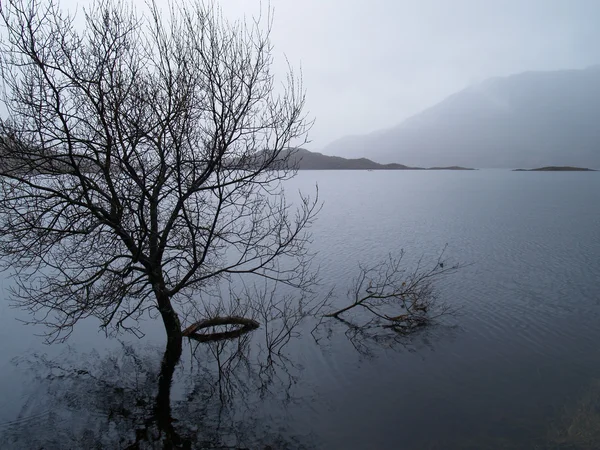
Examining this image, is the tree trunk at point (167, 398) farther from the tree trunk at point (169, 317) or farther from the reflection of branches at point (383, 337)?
the reflection of branches at point (383, 337)

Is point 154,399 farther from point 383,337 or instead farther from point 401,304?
point 401,304

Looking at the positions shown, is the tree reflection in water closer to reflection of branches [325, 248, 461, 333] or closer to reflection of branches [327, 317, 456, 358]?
reflection of branches [327, 317, 456, 358]

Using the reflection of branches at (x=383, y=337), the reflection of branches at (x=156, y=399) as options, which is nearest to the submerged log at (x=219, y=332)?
the reflection of branches at (x=156, y=399)

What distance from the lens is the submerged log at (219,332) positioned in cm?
1363

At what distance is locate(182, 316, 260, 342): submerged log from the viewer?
44.7ft

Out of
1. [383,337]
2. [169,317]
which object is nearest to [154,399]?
[169,317]

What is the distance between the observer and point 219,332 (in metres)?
14.7

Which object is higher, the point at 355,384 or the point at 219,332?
the point at 219,332

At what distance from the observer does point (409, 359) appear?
1336cm

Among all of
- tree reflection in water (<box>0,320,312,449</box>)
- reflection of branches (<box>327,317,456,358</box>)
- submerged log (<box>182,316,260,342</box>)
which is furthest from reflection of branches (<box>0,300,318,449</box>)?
reflection of branches (<box>327,317,456,358</box>)

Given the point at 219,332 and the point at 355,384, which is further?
the point at 219,332

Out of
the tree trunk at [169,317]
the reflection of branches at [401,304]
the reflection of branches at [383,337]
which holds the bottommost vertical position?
the reflection of branches at [383,337]

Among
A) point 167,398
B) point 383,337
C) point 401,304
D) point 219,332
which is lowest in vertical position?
point 383,337

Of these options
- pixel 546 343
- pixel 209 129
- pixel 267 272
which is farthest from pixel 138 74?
pixel 546 343
